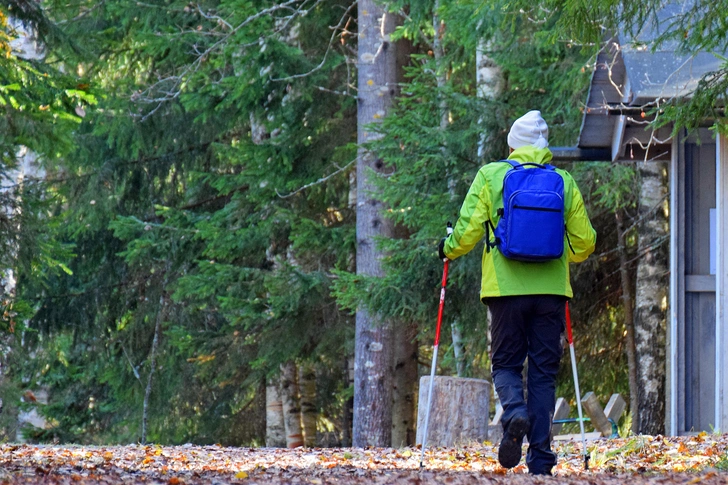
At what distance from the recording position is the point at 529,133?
5.50m

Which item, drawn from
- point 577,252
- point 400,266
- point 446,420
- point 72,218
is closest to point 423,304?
point 400,266

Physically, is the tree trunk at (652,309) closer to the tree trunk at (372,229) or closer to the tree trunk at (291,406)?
the tree trunk at (372,229)

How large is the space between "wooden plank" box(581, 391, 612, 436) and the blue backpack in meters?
3.67

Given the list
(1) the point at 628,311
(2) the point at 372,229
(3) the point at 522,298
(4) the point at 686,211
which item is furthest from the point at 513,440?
(2) the point at 372,229

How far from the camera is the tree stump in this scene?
311 inches

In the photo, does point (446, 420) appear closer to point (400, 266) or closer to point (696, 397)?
point (696, 397)

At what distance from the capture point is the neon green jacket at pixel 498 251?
5184mm

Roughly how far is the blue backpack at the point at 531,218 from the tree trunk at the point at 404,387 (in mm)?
8875

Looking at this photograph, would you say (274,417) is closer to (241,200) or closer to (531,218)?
(241,200)

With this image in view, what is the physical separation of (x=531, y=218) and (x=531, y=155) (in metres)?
0.46

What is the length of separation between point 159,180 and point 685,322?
11453 mm

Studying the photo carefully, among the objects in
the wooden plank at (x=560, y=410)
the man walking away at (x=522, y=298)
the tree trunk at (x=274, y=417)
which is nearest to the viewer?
the man walking away at (x=522, y=298)

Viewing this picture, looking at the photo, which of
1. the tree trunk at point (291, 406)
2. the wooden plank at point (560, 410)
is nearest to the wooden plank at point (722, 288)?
the wooden plank at point (560, 410)

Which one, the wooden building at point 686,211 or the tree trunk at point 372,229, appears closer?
the wooden building at point 686,211
